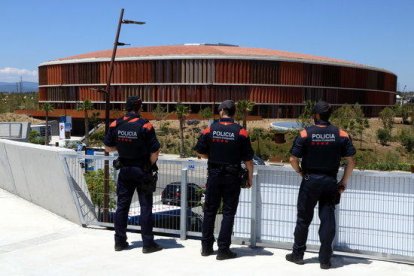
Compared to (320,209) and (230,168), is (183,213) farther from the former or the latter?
(320,209)

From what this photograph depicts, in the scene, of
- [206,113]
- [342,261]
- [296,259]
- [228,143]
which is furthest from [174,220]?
[206,113]

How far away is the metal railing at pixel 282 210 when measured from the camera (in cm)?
604

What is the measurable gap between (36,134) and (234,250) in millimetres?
52447

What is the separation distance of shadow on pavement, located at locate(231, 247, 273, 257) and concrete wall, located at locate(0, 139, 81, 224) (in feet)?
9.04

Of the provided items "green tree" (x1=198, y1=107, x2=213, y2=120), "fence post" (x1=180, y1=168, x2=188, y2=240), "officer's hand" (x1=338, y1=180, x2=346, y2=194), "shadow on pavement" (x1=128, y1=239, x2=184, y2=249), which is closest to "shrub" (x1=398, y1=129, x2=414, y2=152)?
"green tree" (x1=198, y1=107, x2=213, y2=120)

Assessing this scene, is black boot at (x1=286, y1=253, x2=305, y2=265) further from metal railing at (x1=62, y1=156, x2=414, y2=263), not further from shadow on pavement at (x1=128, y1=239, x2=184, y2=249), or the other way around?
shadow on pavement at (x1=128, y1=239, x2=184, y2=249)

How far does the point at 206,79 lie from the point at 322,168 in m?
64.5

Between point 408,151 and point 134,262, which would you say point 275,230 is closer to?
point 134,262

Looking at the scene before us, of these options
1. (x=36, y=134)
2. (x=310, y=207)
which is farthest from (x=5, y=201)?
(x=36, y=134)

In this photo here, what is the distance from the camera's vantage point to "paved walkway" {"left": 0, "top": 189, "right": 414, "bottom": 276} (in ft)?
18.7

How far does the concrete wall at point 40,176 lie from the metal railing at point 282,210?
1.09ft

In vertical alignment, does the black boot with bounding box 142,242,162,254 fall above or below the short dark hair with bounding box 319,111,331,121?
below

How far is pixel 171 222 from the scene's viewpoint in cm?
716

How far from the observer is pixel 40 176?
873 centimetres
